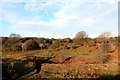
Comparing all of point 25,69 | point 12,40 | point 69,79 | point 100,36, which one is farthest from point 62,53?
point 100,36

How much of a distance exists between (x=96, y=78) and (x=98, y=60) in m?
6.33

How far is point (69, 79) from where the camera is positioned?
5996mm

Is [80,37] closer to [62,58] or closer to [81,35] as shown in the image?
[81,35]

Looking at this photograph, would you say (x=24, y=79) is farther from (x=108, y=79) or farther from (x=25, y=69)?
(x=108, y=79)

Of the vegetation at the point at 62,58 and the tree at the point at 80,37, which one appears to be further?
the tree at the point at 80,37

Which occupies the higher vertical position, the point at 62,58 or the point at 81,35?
the point at 81,35

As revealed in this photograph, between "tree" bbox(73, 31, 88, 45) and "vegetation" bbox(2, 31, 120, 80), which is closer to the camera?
"vegetation" bbox(2, 31, 120, 80)

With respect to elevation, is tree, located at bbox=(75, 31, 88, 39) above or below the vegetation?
above

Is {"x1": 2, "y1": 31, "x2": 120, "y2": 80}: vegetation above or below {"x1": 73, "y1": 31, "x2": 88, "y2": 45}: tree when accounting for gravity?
below

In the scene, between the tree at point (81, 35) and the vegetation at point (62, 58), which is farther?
the tree at point (81, 35)

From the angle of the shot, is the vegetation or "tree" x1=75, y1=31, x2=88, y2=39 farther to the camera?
"tree" x1=75, y1=31, x2=88, y2=39

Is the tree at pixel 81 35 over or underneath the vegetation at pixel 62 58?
over

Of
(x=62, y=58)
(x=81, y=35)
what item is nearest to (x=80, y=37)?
(x=81, y=35)

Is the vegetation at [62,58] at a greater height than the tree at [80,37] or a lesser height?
lesser
